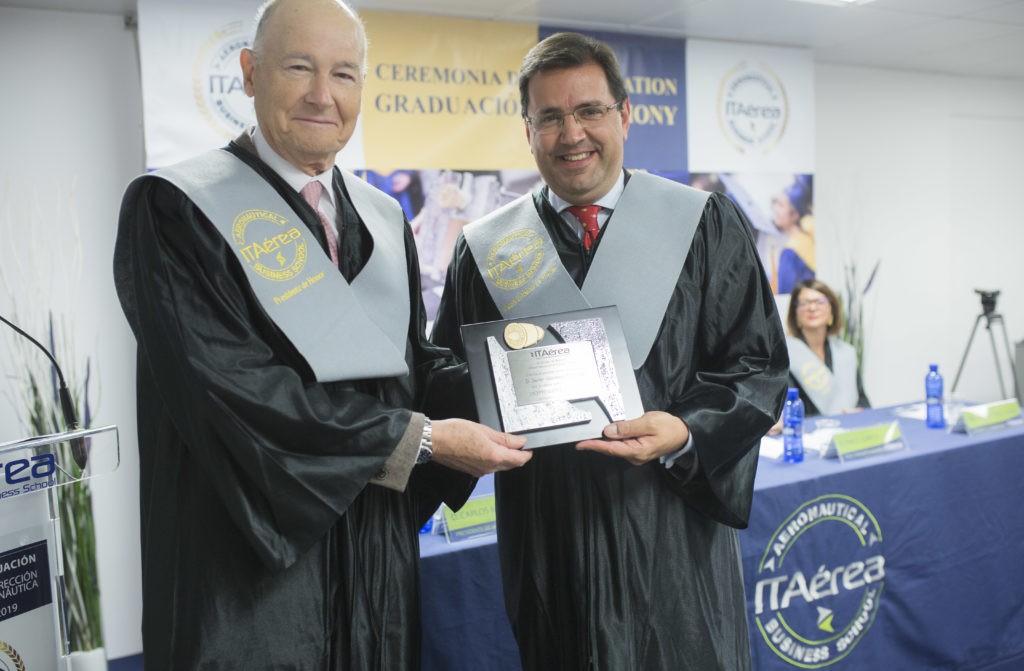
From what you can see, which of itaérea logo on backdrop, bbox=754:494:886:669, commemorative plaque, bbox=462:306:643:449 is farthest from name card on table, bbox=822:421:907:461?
A: commemorative plaque, bbox=462:306:643:449

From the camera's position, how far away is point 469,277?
6.55ft

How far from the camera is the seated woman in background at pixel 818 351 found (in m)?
4.95

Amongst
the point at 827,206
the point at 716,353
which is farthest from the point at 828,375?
the point at 716,353

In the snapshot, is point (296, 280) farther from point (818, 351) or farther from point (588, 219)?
point (818, 351)

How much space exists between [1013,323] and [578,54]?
21.4ft

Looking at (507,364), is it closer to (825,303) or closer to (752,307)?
(752,307)

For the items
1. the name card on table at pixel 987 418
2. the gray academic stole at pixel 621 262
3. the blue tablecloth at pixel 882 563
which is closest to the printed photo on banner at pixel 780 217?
the name card on table at pixel 987 418

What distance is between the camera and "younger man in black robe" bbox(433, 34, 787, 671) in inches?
68.5

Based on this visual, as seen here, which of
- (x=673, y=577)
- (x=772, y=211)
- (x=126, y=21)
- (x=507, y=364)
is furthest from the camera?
(x=772, y=211)

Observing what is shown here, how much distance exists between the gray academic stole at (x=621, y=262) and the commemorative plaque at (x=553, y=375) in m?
0.09

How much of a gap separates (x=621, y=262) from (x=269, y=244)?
2.45 ft

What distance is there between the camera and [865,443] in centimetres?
307

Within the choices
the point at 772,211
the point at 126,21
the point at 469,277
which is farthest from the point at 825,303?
the point at 126,21

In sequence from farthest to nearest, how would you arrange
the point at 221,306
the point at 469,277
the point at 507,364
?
the point at 469,277 → the point at 507,364 → the point at 221,306
